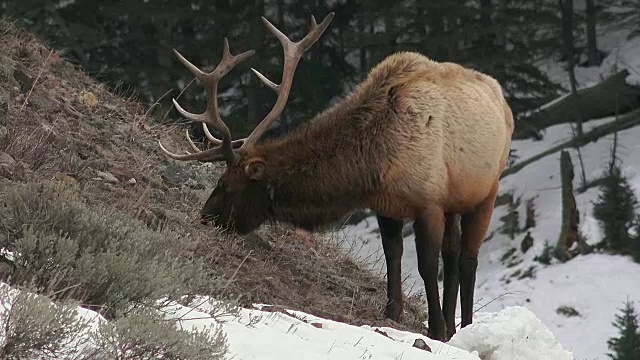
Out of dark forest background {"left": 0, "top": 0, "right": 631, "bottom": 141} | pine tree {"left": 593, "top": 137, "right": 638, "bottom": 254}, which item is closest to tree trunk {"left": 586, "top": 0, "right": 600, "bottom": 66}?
dark forest background {"left": 0, "top": 0, "right": 631, "bottom": 141}

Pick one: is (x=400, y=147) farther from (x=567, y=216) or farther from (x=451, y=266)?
(x=567, y=216)

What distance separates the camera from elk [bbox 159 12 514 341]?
250 inches

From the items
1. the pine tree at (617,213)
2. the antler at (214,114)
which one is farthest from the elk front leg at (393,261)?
the pine tree at (617,213)

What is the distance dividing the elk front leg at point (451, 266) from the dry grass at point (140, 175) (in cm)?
25

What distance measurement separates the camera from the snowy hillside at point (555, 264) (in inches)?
575

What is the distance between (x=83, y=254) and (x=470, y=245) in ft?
14.0

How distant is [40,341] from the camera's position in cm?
268

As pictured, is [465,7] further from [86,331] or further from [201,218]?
[86,331]

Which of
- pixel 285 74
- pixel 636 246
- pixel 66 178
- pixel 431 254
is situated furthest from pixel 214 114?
pixel 636 246

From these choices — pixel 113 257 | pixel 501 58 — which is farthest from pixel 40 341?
pixel 501 58

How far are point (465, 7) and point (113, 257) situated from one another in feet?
67.4

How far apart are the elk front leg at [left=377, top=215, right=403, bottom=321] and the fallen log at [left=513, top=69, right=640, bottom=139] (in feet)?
53.7

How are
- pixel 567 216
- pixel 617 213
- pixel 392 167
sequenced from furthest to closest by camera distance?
pixel 567 216, pixel 617 213, pixel 392 167

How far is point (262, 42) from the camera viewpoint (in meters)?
23.2
